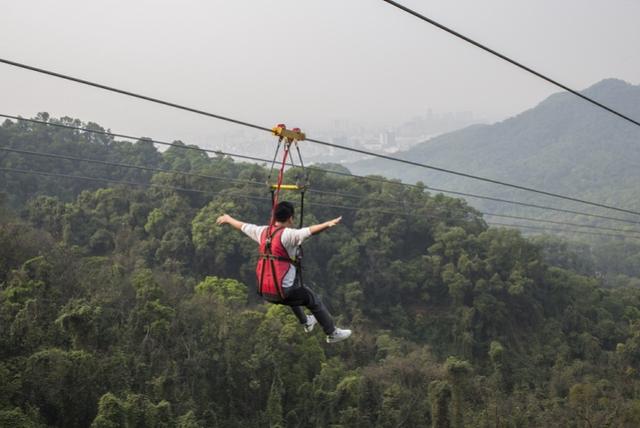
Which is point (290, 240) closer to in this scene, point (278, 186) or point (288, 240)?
point (288, 240)

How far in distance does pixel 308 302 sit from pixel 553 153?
16000 cm

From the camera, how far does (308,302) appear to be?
4.29m

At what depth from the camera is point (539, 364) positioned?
29062 millimetres

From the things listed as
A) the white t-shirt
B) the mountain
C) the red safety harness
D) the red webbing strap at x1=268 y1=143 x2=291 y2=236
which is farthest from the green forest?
the mountain

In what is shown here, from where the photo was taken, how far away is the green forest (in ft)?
50.5

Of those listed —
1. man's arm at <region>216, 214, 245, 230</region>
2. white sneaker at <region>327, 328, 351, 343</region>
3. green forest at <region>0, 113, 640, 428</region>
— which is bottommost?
green forest at <region>0, 113, 640, 428</region>

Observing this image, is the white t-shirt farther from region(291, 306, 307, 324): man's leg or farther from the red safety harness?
region(291, 306, 307, 324): man's leg

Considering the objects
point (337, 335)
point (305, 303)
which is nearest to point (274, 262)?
point (305, 303)

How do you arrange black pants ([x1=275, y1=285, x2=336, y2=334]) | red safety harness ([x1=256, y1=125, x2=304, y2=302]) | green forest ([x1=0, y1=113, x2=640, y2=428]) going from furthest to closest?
green forest ([x1=0, y1=113, x2=640, y2=428]) < black pants ([x1=275, y1=285, x2=336, y2=334]) < red safety harness ([x1=256, y1=125, x2=304, y2=302])

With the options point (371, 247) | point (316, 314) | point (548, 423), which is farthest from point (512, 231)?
point (316, 314)

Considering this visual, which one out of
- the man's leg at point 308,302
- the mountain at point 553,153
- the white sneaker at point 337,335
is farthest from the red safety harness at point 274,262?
the mountain at point 553,153

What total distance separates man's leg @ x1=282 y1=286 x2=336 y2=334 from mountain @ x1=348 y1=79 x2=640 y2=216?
10710 cm

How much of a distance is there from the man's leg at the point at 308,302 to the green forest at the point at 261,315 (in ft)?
9.18

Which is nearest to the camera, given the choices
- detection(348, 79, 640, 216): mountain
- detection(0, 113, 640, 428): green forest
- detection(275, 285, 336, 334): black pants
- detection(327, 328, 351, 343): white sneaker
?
detection(275, 285, 336, 334): black pants
